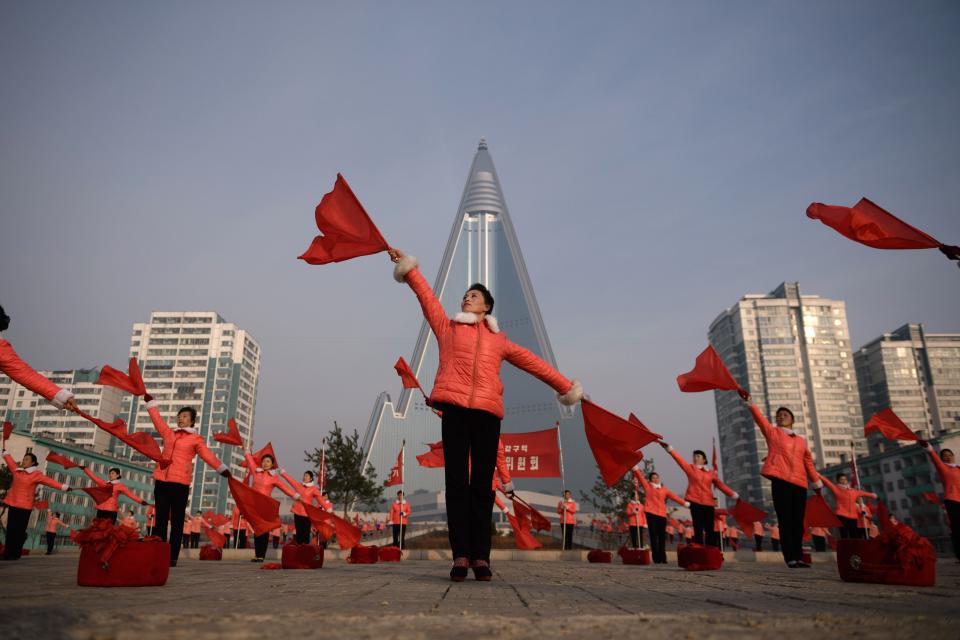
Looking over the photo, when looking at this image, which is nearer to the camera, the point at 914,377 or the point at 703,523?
the point at 703,523

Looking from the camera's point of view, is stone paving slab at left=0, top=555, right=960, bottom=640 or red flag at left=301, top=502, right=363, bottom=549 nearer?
stone paving slab at left=0, top=555, right=960, bottom=640

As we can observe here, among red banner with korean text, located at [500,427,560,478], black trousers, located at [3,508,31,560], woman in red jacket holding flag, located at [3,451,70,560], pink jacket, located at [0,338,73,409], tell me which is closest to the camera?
pink jacket, located at [0,338,73,409]

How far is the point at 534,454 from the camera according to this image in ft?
52.5

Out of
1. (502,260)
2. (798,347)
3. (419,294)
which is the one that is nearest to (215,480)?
(502,260)

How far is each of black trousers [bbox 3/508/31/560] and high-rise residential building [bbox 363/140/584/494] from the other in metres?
88.2

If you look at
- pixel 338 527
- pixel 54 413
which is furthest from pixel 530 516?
pixel 54 413

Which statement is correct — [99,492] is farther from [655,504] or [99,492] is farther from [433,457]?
[655,504]

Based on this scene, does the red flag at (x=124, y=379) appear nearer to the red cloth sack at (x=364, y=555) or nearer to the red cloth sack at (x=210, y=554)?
the red cloth sack at (x=364, y=555)

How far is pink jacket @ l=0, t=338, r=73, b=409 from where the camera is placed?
17.7 feet

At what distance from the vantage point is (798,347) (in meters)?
102

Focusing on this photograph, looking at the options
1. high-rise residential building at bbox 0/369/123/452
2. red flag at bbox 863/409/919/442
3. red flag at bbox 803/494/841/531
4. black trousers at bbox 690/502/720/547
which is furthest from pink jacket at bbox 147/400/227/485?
high-rise residential building at bbox 0/369/123/452

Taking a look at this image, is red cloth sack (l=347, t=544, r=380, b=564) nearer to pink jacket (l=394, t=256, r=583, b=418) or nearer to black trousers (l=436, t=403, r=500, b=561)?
black trousers (l=436, t=403, r=500, b=561)

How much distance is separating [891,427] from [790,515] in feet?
12.9

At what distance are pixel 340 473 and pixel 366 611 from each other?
33281mm
